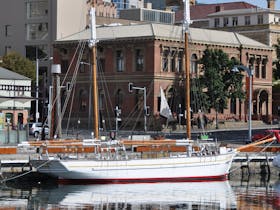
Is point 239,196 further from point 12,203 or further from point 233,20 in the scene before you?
point 233,20

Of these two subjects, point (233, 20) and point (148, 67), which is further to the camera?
point (233, 20)

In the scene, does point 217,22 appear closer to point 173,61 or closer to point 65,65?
point 173,61

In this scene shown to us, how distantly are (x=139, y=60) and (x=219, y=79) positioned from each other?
12.6m

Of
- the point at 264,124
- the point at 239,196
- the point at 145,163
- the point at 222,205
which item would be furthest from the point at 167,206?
the point at 264,124

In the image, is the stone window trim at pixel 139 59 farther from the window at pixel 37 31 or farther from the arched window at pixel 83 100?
the window at pixel 37 31

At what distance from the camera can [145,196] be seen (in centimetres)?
6169

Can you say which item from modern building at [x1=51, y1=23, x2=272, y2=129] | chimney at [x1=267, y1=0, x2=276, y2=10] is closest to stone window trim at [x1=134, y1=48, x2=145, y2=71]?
modern building at [x1=51, y1=23, x2=272, y2=129]

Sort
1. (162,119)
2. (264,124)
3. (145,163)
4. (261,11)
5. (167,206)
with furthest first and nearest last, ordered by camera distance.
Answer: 1. (261,11)
2. (264,124)
3. (162,119)
4. (145,163)
5. (167,206)

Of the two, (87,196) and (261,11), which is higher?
(261,11)

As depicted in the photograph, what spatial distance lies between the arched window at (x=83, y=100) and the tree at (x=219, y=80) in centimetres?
1848

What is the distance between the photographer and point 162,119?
438ft

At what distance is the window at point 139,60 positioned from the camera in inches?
5448

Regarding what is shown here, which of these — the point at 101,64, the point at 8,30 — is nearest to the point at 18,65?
the point at 101,64

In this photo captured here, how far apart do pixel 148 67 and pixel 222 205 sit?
263ft
